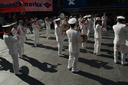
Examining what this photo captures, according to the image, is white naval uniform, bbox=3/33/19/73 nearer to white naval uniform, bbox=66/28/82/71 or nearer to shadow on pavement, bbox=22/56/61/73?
shadow on pavement, bbox=22/56/61/73

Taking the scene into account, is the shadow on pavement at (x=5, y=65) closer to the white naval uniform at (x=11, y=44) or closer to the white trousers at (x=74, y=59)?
the white naval uniform at (x=11, y=44)

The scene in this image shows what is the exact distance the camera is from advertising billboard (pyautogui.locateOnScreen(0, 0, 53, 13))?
1639cm

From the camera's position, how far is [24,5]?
643 inches

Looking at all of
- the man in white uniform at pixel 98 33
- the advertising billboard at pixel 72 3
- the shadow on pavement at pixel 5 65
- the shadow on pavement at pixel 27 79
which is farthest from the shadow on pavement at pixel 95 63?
the advertising billboard at pixel 72 3

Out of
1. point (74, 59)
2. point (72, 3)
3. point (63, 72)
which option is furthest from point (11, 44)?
point (72, 3)

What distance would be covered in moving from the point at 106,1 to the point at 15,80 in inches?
807

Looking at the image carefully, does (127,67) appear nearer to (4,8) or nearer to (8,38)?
(8,38)

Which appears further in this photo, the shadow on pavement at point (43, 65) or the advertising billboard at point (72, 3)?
the advertising billboard at point (72, 3)

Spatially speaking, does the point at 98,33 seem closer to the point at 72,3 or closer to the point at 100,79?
the point at 100,79

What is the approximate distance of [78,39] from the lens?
4.42m

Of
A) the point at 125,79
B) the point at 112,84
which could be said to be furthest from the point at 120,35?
the point at 112,84

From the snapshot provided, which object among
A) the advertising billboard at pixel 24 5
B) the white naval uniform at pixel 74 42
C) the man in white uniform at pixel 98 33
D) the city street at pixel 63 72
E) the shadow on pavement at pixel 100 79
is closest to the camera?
the shadow on pavement at pixel 100 79

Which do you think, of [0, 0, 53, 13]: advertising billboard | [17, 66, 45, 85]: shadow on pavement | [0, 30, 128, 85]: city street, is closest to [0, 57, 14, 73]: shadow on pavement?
[0, 30, 128, 85]: city street

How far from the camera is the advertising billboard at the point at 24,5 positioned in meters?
16.4
